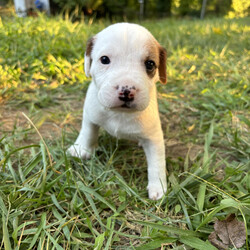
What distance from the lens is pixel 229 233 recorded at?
1.28 meters

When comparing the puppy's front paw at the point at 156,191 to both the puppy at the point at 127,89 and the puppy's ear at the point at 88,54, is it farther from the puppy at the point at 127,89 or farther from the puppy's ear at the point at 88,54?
the puppy's ear at the point at 88,54

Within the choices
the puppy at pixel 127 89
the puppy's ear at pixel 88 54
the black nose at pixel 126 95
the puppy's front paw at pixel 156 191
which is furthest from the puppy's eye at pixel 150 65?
the puppy's front paw at pixel 156 191

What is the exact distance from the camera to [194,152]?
2229 millimetres

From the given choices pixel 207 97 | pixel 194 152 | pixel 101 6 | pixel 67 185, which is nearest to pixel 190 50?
pixel 207 97

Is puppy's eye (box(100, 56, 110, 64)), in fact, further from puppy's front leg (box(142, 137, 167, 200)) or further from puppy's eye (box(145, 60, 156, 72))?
puppy's front leg (box(142, 137, 167, 200))

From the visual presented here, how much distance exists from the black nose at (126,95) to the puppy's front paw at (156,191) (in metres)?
0.65

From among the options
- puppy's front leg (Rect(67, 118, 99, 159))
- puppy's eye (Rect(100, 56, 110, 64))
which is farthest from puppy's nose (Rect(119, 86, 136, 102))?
puppy's front leg (Rect(67, 118, 99, 159))

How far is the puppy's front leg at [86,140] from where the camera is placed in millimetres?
1963

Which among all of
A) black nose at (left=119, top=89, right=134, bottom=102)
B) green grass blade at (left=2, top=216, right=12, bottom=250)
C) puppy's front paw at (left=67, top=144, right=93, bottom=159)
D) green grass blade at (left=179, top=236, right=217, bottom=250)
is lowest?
puppy's front paw at (left=67, top=144, right=93, bottom=159)

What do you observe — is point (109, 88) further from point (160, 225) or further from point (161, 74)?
point (160, 225)

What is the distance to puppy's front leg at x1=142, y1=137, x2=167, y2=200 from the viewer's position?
1.69 m

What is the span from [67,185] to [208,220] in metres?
0.85

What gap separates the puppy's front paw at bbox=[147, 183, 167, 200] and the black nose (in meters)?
0.65

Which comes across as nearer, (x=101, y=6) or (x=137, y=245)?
(x=137, y=245)
